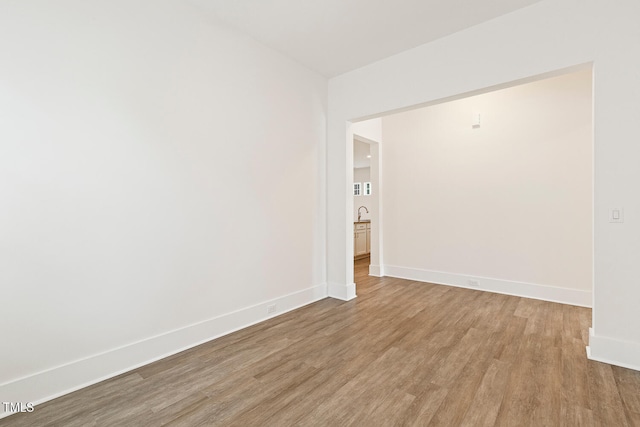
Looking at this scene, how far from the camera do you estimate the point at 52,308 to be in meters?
1.91

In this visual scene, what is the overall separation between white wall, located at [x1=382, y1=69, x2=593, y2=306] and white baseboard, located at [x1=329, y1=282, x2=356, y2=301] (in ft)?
4.91

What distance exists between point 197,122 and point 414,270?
13.4 feet

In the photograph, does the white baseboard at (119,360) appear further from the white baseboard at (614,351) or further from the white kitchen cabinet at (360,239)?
the white kitchen cabinet at (360,239)

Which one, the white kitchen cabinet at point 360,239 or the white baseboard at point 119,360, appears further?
the white kitchen cabinet at point 360,239

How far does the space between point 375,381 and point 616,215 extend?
231 cm

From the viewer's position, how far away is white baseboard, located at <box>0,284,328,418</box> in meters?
1.81

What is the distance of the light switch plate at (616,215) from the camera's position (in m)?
2.23

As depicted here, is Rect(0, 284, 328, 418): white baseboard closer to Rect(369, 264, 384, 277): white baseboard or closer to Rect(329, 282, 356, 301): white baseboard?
Rect(329, 282, 356, 301): white baseboard

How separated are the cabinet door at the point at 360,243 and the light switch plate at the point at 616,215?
16.4 feet

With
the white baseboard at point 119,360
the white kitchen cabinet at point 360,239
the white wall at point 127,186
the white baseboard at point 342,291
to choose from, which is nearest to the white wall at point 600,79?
the white wall at point 127,186

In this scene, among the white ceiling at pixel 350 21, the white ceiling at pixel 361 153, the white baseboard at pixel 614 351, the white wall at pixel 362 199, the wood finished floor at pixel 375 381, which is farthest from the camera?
the white wall at pixel 362 199

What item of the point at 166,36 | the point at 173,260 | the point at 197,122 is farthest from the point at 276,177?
the point at 166,36

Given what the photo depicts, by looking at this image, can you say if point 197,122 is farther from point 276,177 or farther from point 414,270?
point 414,270

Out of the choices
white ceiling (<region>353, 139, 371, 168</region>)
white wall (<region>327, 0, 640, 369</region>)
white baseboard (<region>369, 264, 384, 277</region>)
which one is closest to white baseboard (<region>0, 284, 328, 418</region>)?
white baseboard (<region>369, 264, 384, 277</region>)
